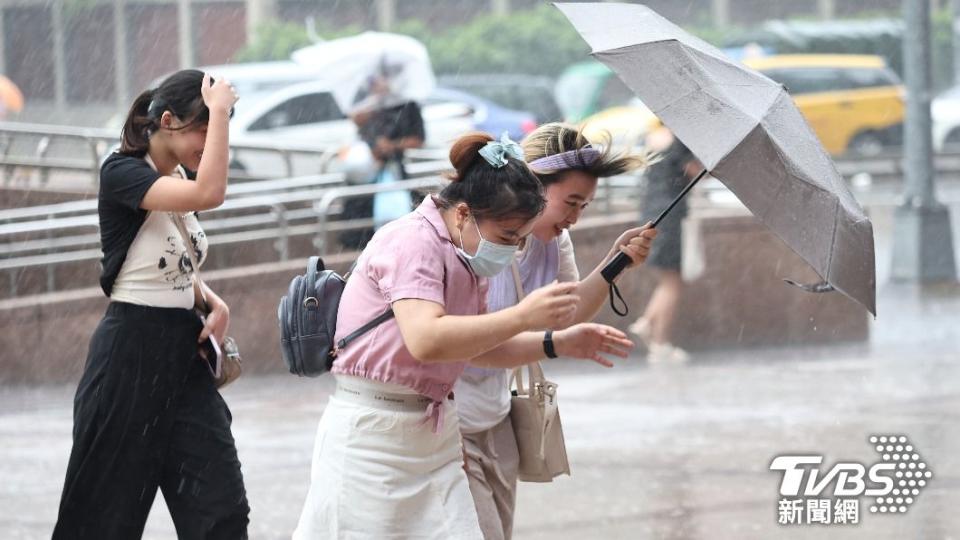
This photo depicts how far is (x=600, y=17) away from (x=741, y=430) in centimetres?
445

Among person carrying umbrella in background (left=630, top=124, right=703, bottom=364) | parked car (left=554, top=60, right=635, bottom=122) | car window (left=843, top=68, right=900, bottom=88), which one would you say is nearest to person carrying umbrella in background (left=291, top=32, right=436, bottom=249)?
person carrying umbrella in background (left=630, top=124, right=703, bottom=364)

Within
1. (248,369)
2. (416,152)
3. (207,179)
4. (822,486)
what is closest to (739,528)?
(822,486)

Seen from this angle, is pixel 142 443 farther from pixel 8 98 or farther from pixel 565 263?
pixel 8 98

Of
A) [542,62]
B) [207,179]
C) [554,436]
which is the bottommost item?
[542,62]

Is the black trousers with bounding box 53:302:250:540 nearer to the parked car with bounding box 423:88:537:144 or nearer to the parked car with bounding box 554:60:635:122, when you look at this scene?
the parked car with bounding box 423:88:537:144

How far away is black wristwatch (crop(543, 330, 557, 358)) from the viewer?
4117 mm

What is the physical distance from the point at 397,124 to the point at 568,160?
607 centimetres

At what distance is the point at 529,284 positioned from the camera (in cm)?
463

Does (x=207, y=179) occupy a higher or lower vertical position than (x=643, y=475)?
higher

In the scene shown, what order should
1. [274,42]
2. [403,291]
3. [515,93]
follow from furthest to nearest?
[274,42], [515,93], [403,291]

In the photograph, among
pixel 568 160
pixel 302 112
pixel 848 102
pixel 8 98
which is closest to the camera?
pixel 568 160

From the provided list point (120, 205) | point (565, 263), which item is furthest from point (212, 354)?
point (565, 263)

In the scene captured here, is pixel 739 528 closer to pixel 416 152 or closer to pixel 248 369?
pixel 248 369

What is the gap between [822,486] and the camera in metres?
7.08
